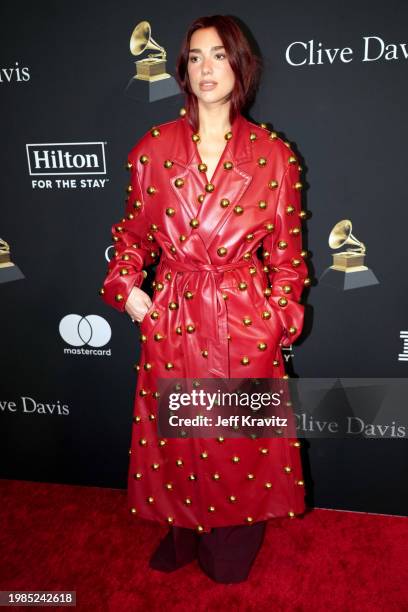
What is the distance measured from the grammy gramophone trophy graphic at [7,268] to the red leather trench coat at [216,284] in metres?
0.78

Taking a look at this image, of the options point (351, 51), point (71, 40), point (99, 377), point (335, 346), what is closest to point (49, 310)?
point (99, 377)

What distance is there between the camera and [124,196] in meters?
2.31

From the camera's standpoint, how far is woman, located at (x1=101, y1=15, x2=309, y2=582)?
175cm

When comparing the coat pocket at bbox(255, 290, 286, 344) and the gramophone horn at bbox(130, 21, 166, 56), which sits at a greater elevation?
the gramophone horn at bbox(130, 21, 166, 56)

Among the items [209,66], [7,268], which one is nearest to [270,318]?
[209,66]

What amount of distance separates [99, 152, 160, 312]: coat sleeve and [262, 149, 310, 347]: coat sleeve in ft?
1.45

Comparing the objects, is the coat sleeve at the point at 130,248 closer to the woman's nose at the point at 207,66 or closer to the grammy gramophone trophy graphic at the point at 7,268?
the woman's nose at the point at 207,66

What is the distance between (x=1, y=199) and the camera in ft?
7.94

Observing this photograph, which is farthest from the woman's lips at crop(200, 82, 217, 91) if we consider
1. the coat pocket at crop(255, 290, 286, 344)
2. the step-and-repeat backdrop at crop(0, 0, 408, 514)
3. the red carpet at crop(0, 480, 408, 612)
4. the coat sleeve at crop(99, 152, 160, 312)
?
the red carpet at crop(0, 480, 408, 612)

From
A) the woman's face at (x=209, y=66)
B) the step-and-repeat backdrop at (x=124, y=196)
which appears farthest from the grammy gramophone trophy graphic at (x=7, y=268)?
the woman's face at (x=209, y=66)

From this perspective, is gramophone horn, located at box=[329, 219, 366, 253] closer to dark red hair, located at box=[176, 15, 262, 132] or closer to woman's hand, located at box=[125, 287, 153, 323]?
dark red hair, located at box=[176, 15, 262, 132]

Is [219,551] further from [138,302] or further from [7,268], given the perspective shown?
[7,268]

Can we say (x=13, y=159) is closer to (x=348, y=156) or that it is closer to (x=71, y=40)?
(x=71, y=40)

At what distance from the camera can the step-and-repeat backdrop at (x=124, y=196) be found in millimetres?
2031
